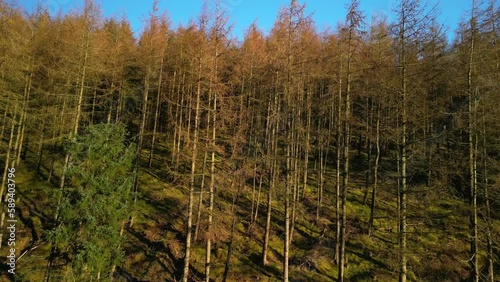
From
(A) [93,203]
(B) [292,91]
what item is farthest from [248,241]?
(A) [93,203]

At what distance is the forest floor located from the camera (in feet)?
52.4

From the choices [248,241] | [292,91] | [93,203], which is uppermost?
[292,91]

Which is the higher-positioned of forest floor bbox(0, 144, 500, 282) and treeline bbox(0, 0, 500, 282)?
treeline bbox(0, 0, 500, 282)

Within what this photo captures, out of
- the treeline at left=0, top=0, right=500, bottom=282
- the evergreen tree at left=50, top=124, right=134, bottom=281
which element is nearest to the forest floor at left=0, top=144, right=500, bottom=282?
the treeline at left=0, top=0, right=500, bottom=282

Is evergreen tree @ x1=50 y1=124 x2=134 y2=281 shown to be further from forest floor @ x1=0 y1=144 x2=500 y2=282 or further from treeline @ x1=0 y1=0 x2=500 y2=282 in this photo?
forest floor @ x1=0 y1=144 x2=500 y2=282

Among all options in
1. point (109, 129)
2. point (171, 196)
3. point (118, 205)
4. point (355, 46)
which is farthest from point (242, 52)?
point (118, 205)

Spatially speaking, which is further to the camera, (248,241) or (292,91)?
(248,241)

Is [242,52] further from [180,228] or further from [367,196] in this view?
[367,196]

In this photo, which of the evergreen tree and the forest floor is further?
the forest floor

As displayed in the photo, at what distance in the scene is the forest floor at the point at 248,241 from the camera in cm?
1598

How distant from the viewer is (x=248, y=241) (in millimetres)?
18844

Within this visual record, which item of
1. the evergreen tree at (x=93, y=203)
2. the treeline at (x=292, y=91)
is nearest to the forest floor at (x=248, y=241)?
the treeline at (x=292, y=91)

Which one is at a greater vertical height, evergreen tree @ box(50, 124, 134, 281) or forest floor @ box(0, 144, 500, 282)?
evergreen tree @ box(50, 124, 134, 281)

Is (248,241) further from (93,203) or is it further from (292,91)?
(93,203)
